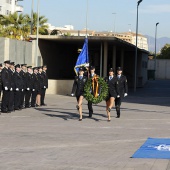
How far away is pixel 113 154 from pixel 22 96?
1295 cm

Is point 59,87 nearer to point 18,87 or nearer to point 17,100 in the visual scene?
point 17,100

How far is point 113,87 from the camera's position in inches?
741

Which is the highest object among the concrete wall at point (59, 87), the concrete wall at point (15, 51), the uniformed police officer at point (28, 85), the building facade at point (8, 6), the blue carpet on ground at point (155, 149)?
the building facade at point (8, 6)

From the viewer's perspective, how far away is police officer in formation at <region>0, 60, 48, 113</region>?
21312 mm

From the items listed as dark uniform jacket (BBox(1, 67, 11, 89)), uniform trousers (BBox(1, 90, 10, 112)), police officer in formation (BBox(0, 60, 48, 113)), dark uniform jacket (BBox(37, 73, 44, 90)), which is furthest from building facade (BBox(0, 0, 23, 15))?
dark uniform jacket (BBox(1, 67, 11, 89))

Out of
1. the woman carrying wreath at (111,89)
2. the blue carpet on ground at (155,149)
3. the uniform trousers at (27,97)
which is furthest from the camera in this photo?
the uniform trousers at (27,97)

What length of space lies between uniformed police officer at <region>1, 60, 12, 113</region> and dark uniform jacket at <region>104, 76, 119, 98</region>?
4386mm

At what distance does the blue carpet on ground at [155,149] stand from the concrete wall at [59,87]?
24.0 m

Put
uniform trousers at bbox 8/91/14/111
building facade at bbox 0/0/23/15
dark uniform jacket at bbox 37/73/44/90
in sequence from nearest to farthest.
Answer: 1. uniform trousers at bbox 8/91/14/111
2. dark uniform jacket at bbox 37/73/44/90
3. building facade at bbox 0/0/23/15

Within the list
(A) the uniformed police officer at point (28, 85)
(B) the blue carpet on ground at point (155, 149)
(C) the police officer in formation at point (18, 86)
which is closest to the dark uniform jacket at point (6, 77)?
(C) the police officer in formation at point (18, 86)

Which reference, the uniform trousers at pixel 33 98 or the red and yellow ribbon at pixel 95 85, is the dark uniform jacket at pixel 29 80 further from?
the red and yellow ribbon at pixel 95 85

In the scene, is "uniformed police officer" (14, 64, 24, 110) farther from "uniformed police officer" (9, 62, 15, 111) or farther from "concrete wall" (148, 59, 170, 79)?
"concrete wall" (148, 59, 170, 79)

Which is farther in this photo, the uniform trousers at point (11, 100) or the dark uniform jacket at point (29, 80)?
the dark uniform jacket at point (29, 80)

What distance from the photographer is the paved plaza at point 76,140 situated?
32.2 feet
